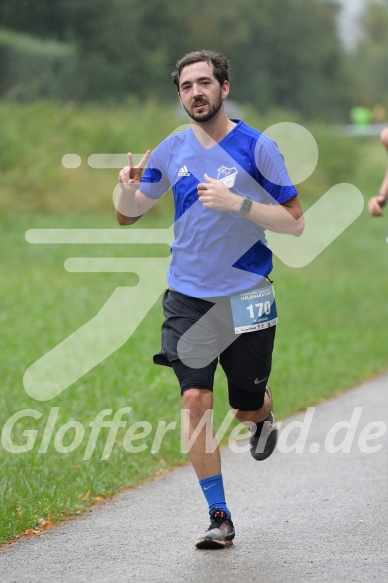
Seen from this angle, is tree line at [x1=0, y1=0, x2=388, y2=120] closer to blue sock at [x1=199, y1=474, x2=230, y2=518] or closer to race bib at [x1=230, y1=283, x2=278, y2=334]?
race bib at [x1=230, y1=283, x2=278, y2=334]

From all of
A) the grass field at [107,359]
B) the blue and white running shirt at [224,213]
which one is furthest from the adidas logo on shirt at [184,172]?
the grass field at [107,359]

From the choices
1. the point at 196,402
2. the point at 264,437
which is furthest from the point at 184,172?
the point at 264,437

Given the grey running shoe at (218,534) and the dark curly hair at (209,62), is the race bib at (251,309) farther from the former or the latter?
the dark curly hair at (209,62)

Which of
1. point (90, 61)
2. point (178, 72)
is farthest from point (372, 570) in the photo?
point (90, 61)

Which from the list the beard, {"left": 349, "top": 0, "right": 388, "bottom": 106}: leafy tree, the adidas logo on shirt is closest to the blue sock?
the adidas logo on shirt

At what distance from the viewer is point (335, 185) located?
40656 mm

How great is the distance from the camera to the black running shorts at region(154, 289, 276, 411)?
586 cm

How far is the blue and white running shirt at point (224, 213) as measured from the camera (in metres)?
5.80

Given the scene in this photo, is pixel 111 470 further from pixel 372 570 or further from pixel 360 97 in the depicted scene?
pixel 360 97

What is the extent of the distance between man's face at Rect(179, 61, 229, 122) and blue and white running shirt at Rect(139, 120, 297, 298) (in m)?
0.16

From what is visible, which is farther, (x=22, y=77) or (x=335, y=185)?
(x=335, y=185)

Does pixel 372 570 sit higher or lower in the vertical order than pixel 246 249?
lower

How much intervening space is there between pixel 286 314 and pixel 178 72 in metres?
10.7

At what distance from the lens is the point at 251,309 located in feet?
19.3
